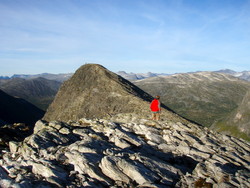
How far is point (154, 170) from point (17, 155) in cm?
1820

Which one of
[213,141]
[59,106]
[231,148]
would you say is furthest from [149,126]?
[59,106]

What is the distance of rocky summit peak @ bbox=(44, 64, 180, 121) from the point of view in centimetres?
6488

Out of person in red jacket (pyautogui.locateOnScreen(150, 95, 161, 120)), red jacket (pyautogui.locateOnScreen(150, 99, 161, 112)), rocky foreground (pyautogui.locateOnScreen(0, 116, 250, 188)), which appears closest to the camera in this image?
rocky foreground (pyautogui.locateOnScreen(0, 116, 250, 188))

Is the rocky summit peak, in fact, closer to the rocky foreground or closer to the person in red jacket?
the person in red jacket

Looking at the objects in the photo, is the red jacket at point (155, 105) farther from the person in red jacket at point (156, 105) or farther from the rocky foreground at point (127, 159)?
the rocky foreground at point (127, 159)

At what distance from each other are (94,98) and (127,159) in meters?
52.6

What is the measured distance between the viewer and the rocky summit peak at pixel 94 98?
213 ft

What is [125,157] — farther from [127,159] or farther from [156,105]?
[156,105]

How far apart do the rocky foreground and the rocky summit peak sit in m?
19.0

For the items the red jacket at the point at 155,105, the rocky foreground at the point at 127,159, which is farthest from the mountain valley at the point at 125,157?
the red jacket at the point at 155,105

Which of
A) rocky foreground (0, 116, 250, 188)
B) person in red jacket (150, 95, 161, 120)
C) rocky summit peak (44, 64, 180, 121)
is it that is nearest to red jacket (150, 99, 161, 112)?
person in red jacket (150, 95, 161, 120)

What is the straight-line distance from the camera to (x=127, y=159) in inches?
947

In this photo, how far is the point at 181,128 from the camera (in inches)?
1481

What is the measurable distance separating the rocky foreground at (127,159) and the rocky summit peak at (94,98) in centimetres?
1904
